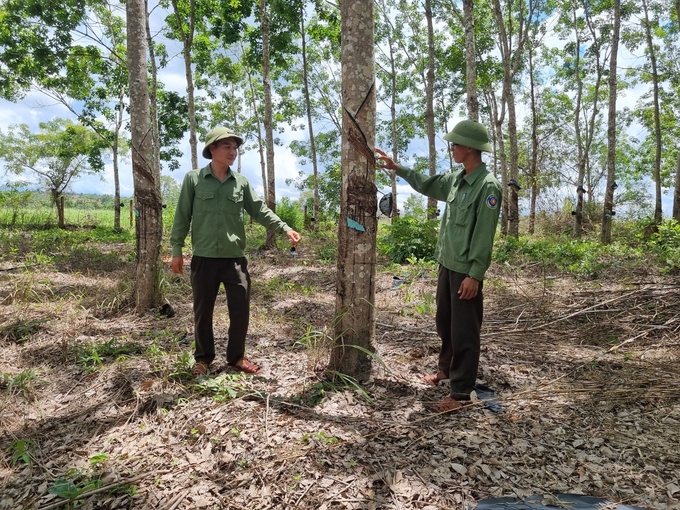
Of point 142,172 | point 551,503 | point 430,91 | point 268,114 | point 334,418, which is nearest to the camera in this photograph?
point 551,503

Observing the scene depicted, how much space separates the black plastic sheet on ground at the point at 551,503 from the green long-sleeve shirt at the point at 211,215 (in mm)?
2257

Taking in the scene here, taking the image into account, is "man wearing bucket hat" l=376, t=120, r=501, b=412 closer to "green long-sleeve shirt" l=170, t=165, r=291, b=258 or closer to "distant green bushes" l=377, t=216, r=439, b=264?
"green long-sleeve shirt" l=170, t=165, r=291, b=258

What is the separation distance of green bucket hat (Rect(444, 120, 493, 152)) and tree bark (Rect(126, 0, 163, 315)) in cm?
366

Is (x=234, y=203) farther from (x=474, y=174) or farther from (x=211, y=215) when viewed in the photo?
(x=474, y=174)

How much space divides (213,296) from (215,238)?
48 centimetres

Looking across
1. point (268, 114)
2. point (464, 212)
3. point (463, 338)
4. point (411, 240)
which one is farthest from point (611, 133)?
point (463, 338)

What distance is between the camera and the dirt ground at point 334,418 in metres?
2.00

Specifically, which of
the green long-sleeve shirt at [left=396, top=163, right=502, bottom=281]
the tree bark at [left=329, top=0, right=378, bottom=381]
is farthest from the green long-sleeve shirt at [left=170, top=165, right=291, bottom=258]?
the green long-sleeve shirt at [left=396, top=163, right=502, bottom=281]

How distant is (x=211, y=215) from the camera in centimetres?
314

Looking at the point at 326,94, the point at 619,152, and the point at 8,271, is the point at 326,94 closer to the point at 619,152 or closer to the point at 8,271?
the point at 8,271

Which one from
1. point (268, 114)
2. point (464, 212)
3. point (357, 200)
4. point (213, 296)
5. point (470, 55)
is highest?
point (470, 55)

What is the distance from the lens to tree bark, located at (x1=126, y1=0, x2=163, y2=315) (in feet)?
15.9

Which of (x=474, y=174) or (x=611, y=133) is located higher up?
(x=611, y=133)

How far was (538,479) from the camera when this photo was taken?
80.6 inches
